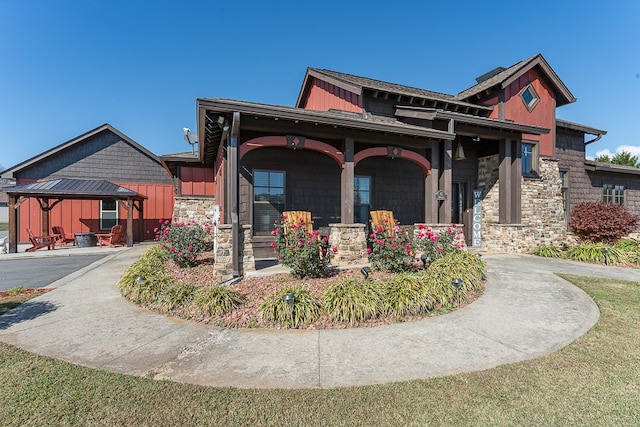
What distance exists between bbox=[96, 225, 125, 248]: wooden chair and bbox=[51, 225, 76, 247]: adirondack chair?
1.44 meters

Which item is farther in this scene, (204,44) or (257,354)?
(204,44)

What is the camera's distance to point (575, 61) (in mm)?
13133

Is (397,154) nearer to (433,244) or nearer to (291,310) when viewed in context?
(433,244)

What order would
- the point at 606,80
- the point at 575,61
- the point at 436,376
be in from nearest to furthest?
the point at 436,376
the point at 575,61
the point at 606,80

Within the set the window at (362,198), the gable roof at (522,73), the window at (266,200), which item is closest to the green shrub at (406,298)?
the window at (266,200)

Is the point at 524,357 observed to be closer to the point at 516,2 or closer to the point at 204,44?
the point at 516,2

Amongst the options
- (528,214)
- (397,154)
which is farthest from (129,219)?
(528,214)

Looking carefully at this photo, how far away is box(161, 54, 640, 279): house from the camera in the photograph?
7094 millimetres

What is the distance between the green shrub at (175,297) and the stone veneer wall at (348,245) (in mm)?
3282

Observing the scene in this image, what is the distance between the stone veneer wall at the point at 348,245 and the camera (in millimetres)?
7109

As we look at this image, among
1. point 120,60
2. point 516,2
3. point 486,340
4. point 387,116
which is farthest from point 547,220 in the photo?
point 120,60

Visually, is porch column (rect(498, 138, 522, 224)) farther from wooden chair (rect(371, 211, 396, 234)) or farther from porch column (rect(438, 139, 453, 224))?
wooden chair (rect(371, 211, 396, 234))

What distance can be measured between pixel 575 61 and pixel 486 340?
15654mm

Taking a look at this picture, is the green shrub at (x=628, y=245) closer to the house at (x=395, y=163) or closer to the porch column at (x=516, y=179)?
the house at (x=395, y=163)
